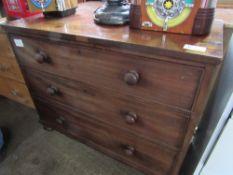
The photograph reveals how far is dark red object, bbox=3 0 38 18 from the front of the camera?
1131mm

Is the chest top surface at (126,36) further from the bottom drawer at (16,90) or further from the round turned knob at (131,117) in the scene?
the bottom drawer at (16,90)

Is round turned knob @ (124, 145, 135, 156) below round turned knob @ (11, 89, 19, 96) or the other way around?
the other way around

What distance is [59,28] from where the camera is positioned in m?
0.77

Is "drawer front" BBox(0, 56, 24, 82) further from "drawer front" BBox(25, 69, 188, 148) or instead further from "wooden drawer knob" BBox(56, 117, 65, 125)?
"wooden drawer knob" BBox(56, 117, 65, 125)

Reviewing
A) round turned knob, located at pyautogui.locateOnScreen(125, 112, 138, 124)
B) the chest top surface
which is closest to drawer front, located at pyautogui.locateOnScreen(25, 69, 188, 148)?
round turned knob, located at pyautogui.locateOnScreen(125, 112, 138, 124)

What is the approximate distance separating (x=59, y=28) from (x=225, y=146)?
0.82 m

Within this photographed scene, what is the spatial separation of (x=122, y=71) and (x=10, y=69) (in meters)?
1.09

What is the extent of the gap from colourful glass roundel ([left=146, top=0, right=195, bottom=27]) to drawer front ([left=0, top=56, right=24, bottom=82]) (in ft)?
3.58

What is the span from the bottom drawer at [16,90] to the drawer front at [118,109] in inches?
15.9

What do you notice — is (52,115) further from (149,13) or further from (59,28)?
(149,13)

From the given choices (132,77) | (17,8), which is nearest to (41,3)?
(17,8)

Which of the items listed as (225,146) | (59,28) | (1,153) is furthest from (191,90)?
(1,153)

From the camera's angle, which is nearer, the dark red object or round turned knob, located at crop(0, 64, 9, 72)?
the dark red object

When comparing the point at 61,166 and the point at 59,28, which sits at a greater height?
the point at 59,28
